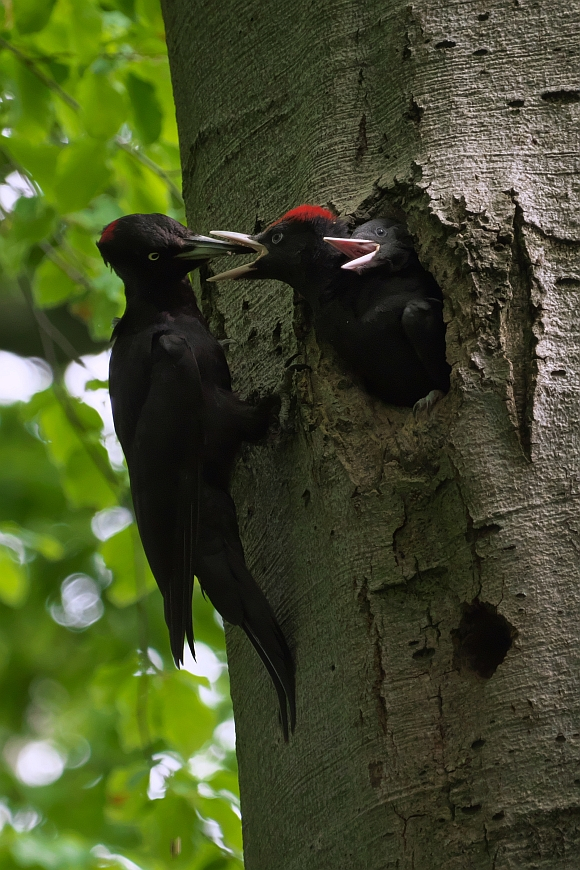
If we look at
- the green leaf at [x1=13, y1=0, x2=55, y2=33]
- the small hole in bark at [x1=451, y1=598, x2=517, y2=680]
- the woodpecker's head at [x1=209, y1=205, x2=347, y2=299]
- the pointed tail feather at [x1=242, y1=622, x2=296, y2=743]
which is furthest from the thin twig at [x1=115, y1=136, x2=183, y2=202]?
the small hole in bark at [x1=451, y1=598, x2=517, y2=680]

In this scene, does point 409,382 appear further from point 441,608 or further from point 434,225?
point 441,608

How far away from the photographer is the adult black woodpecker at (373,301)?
218 cm

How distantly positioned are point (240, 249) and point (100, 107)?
80 centimetres

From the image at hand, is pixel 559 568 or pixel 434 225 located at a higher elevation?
pixel 434 225

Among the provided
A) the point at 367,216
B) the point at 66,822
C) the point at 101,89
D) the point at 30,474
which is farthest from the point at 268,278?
the point at 30,474

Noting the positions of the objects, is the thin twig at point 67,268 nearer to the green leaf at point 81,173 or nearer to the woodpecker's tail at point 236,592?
the green leaf at point 81,173

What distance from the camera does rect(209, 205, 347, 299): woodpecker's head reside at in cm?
221

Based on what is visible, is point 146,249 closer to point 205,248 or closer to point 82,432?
point 205,248

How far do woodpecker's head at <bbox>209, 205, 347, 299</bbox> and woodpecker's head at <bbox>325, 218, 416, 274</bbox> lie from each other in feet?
0.13

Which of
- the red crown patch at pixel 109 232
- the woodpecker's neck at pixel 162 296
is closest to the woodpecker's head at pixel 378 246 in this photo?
the woodpecker's neck at pixel 162 296

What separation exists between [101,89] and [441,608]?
1.95 meters

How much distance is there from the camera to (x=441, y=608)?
5.73 ft

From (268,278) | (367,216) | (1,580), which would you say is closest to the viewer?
(367,216)

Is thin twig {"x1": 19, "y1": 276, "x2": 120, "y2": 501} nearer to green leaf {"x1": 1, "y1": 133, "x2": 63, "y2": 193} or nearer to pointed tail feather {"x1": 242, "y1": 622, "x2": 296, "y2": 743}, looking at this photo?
green leaf {"x1": 1, "y1": 133, "x2": 63, "y2": 193}
